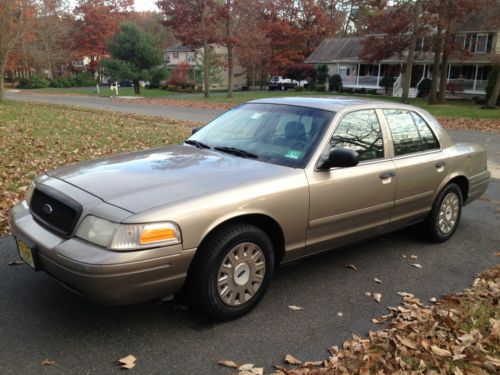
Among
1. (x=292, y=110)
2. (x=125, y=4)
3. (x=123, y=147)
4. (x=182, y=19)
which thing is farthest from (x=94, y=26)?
(x=292, y=110)

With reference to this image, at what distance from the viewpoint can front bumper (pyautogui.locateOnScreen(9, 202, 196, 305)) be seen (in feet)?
9.62

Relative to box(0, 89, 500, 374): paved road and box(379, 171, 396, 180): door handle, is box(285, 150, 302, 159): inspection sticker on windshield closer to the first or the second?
box(379, 171, 396, 180): door handle

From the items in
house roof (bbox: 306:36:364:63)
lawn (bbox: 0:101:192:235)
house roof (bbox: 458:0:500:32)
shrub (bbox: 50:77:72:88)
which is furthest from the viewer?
shrub (bbox: 50:77:72:88)

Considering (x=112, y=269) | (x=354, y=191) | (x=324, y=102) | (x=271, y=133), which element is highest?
(x=324, y=102)

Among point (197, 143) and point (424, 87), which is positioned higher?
point (197, 143)

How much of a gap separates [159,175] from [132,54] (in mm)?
41863

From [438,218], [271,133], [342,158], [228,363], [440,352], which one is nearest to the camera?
[228,363]

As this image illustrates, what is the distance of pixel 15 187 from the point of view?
671 centimetres

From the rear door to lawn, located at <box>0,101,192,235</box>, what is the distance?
4.22m

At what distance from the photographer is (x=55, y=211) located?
3408 mm

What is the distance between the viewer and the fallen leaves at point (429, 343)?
301cm

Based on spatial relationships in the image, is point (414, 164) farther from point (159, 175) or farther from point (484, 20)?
point (484, 20)

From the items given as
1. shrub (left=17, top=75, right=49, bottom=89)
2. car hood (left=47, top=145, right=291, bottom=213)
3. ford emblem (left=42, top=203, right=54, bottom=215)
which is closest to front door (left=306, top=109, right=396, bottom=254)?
car hood (left=47, top=145, right=291, bottom=213)

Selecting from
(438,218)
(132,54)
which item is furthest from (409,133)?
(132,54)
